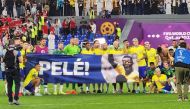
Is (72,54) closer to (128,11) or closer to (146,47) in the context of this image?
(146,47)

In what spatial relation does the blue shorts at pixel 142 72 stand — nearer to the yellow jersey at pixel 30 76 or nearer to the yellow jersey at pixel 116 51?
the yellow jersey at pixel 116 51

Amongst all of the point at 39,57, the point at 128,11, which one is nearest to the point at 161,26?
the point at 128,11

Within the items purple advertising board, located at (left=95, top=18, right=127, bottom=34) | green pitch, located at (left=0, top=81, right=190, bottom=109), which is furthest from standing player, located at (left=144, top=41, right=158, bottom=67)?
purple advertising board, located at (left=95, top=18, right=127, bottom=34)

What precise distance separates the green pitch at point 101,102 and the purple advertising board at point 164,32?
45.8 ft

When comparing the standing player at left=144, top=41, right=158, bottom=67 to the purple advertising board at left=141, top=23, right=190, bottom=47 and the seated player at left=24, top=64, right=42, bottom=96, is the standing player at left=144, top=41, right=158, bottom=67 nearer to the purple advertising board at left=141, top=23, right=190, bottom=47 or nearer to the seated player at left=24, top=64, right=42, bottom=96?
the seated player at left=24, top=64, right=42, bottom=96

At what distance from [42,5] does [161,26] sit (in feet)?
38.7

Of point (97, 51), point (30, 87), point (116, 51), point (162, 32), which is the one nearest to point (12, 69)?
point (30, 87)

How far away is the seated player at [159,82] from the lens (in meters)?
23.2

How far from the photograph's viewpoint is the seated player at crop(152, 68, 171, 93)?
23250 mm

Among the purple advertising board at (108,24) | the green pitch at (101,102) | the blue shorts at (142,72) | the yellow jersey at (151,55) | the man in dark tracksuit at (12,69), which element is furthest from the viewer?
the purple advertising board at (108,24)

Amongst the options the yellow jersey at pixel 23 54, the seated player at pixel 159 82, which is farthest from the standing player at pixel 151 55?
the yellow jersey at pixel 23 54

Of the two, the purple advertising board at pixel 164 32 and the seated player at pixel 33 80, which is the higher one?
the purple advertising board at pixel 164 32

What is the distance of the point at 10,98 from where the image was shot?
19.2 m

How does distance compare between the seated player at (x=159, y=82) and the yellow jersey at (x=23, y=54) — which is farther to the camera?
the seated player at (x=159, y=82)
